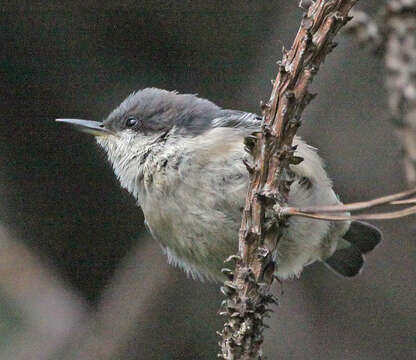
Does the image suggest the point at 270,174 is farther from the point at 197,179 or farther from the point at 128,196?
the point at 128,196

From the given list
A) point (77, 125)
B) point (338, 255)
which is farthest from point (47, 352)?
point (338, 255)

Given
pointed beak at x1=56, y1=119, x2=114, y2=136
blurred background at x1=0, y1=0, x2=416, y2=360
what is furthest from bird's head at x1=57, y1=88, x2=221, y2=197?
blurred background at x1=0, y1=0, x2=416, y2=360

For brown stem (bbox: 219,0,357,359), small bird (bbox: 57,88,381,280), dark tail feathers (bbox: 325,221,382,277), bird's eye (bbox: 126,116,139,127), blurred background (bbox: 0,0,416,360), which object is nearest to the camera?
brown stem (bbox: 219,0,357,359)

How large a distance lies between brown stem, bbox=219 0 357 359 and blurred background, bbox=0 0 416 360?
10.5 ft

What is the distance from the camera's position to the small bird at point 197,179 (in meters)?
3.68

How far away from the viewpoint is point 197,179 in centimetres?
369

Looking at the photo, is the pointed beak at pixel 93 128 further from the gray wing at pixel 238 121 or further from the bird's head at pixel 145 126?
the gray wing at pixel 238 121

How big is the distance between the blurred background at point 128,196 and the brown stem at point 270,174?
127 inches

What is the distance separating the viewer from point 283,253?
393 cm

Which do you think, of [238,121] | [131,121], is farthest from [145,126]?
[238,121]

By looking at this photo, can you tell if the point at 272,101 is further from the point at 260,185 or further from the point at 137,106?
the point at 137,106

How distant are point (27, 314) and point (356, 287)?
266cm

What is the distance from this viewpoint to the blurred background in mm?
5973

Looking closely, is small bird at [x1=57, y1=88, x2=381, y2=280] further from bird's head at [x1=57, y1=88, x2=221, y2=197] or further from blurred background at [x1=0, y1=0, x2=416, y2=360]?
blurred background at [x1=0, y1=0, x2=416, y2=360]
